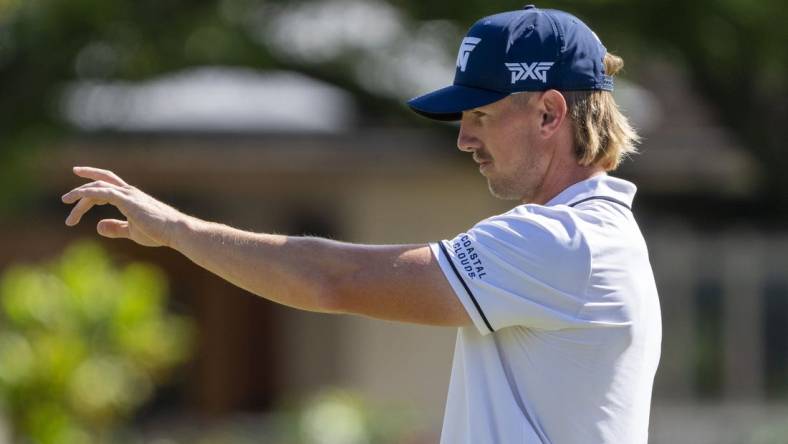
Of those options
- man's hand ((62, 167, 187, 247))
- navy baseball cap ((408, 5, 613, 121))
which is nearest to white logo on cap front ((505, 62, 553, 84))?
navy baseball cap ((408, 5, 613, 121))

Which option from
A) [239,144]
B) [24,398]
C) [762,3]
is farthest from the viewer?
[239,144]

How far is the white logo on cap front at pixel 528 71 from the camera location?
3.22 meters

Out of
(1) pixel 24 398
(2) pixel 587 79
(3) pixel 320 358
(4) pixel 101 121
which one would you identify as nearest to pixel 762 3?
(4) pixel 101 121

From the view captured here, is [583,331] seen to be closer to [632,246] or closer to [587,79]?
[632,246]

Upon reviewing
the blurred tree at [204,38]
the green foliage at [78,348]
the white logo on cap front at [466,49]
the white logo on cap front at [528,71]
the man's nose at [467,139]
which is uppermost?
the blurred tree at [204,38]

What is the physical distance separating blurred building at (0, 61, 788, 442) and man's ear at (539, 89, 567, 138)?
9057mm

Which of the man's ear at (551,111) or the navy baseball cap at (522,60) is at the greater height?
the navy baseball cap at (522,60)

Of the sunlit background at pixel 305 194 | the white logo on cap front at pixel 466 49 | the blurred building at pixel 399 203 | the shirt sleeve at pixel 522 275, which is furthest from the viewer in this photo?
the blurred building at pixel 399 203

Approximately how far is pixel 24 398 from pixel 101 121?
1.88 m

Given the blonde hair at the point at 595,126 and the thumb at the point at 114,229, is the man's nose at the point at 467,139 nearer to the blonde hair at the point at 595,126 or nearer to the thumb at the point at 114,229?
the blonde hair at the point at 595,126

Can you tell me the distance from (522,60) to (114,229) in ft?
2.94

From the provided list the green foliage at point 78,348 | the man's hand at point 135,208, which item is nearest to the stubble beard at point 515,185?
the man's hand at point 135,208

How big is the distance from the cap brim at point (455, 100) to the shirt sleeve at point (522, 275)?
31 centimetres

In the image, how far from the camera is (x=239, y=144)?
12555 millimetres
